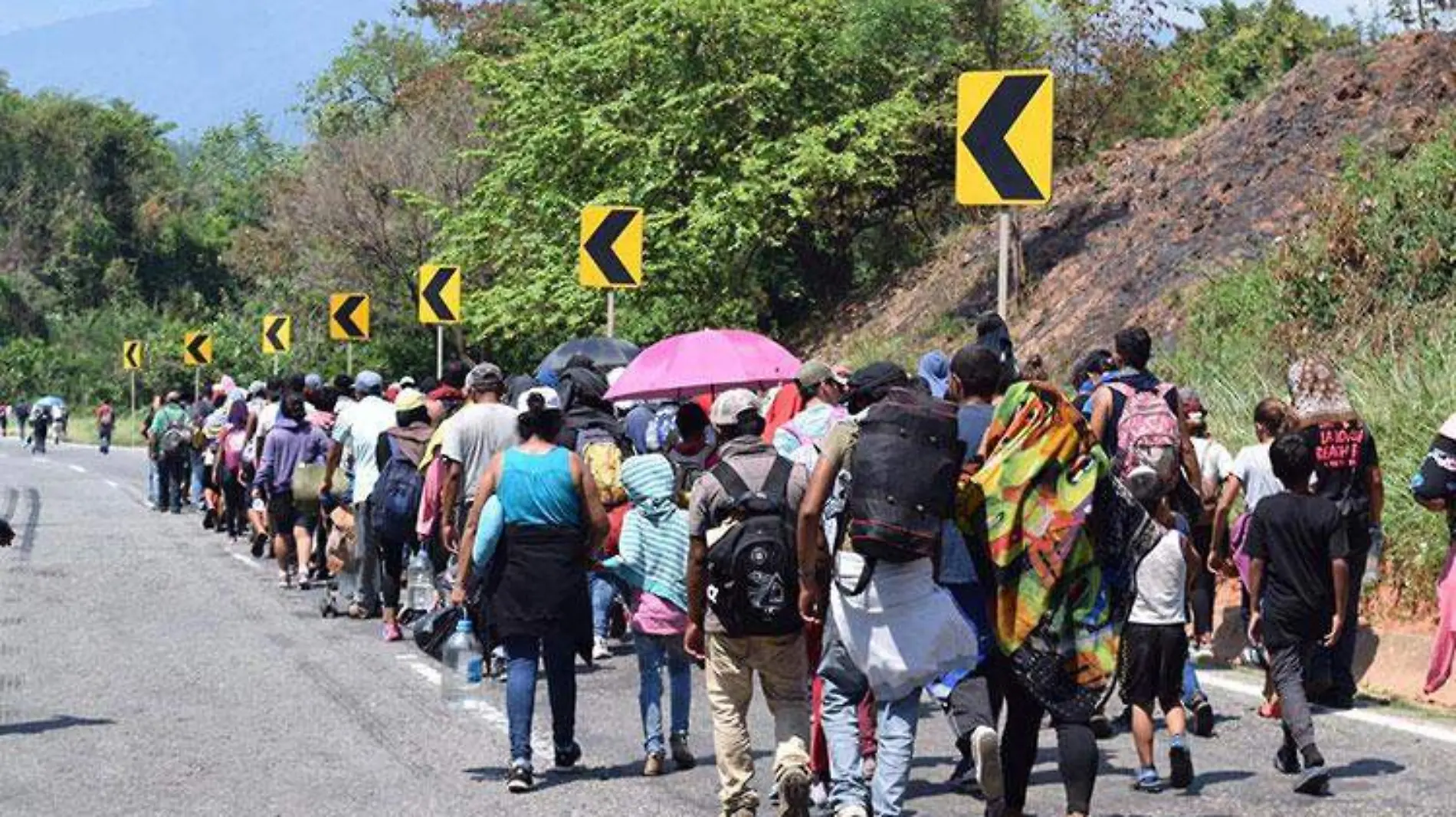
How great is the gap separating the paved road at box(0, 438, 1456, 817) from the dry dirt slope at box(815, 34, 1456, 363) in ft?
41.3

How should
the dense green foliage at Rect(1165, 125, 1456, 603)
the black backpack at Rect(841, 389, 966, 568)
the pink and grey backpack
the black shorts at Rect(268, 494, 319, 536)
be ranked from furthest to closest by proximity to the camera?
the black shorts at Rect(268, 494, 319, 536), the dense green foliage at Rect(1165, 125, 1456, 603), the pink and grey backpack, the black backpack at Rect(841, 389, 966, 568)

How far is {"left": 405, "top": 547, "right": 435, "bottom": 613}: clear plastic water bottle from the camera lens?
15672mm

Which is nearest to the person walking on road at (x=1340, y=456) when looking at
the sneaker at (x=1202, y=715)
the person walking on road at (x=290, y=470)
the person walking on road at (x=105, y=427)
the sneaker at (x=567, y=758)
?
the sneaker at (x=1202, y=715)

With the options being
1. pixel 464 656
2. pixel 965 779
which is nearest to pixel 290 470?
pixel 464 656

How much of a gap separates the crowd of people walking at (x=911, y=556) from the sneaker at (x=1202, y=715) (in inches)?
0.6

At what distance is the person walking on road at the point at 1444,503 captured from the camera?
1040 cm

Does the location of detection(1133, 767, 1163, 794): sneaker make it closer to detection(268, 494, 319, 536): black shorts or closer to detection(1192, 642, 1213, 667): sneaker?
detection(1192, 642, 1213, 667): sneaker

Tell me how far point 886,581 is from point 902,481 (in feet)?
1.30

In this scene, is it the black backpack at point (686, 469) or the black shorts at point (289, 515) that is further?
the black shorts at point (289, 515)

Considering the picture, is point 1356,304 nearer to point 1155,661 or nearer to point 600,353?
point 600,353

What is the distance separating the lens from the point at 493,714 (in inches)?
488

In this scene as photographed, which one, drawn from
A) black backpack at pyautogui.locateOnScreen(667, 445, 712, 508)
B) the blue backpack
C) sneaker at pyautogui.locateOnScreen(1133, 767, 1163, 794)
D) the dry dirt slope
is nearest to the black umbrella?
the blue backpack

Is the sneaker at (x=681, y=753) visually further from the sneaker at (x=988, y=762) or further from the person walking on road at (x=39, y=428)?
the person walking on road at (x=39, y=428)

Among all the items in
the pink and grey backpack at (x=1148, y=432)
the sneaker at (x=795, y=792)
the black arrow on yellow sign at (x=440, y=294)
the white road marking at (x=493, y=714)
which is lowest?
the white road marking at (x=493, y=714)
